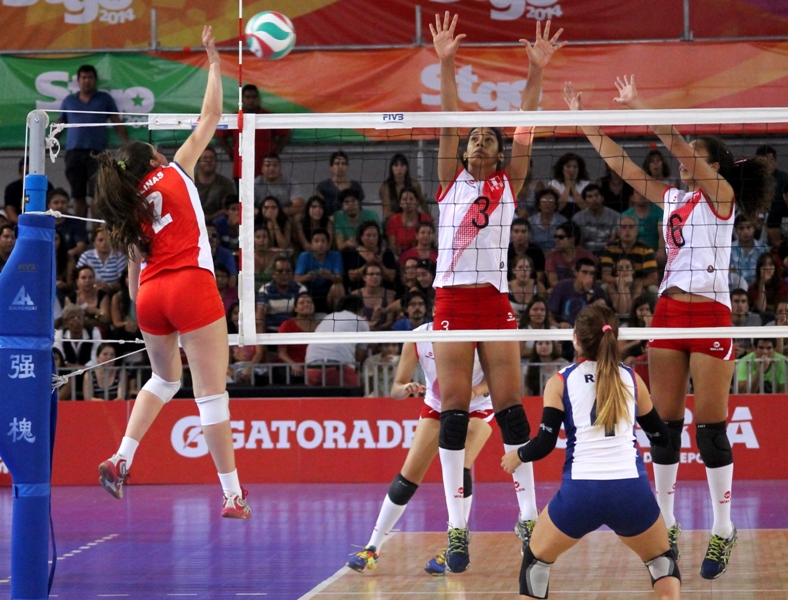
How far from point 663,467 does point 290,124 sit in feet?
9.94

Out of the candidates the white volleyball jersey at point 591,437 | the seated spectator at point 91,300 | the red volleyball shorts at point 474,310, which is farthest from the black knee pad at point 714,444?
the seated spectator at point 91,300

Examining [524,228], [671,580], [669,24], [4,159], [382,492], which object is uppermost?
[669,24]

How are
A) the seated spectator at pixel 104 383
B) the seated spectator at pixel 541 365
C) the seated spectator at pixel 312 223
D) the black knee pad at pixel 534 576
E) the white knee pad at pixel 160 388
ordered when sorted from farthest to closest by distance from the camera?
the seated spectator at pixel 312 223 < the seated spectator at pixel 104 383 < the seated spectator at pixel 541 365 < the white knee pad at pixel 160 388 < the black knee pad at pixel 534 576

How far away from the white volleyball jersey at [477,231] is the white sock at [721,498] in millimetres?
1651

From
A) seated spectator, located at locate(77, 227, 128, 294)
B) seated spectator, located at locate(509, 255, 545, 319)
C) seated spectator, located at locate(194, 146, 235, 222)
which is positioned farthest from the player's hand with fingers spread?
seated spectator, located at locate(77, 227, 128, 294)

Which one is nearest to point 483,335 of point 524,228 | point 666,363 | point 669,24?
point 666,363

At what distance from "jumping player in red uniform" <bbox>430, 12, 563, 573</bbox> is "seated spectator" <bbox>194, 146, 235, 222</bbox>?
6.03 metres

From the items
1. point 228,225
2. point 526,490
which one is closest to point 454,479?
point 526,490

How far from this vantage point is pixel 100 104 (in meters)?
11.3

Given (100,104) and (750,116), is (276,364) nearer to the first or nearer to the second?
(100,104)

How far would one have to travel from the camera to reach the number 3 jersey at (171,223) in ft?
17.4

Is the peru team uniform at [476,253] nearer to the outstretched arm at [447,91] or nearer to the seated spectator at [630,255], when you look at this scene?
the outstretched arm at [447,91]

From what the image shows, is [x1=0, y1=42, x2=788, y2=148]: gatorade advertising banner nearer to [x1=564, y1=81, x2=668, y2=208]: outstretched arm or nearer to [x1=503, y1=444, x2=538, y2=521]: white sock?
[x1=564, y1=81, x2=668, y2=208]: outstretched arm

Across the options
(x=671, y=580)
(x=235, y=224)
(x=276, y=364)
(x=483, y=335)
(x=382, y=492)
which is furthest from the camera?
(x=235, y=224)
